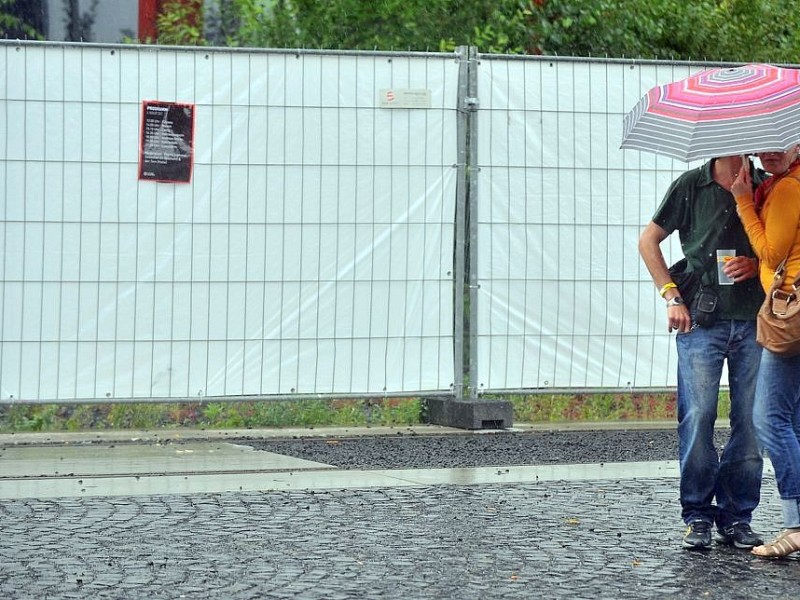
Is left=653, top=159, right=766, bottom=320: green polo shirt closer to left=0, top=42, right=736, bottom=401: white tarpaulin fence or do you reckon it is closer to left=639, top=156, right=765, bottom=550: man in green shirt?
left=639, top=156, right=765, bottom=550: man in green shirt

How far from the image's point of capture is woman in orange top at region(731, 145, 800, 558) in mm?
5727

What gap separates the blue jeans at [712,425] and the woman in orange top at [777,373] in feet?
0.55

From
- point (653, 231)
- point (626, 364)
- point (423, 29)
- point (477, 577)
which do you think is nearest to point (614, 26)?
point (423, 29)

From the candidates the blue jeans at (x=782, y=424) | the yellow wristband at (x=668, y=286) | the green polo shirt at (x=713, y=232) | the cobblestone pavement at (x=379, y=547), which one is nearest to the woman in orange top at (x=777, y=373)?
the blue jeans at (x=782, y=424)

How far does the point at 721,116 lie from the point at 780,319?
784 millimetres

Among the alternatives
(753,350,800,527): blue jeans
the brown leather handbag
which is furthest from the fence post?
the brown leather handbag

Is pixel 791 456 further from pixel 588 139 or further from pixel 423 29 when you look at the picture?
pixel 423 29

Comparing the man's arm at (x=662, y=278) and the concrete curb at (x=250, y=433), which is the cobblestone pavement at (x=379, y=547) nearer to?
the man's arm at (x=662, y=278)

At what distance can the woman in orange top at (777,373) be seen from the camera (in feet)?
18.8

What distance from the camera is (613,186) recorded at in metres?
10.2

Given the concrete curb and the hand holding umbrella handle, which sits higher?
the hand holding umbrella handle

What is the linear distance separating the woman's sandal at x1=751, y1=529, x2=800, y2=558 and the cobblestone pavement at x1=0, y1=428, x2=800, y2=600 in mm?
92

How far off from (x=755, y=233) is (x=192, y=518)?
2539mm

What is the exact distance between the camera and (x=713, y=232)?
6.01m
